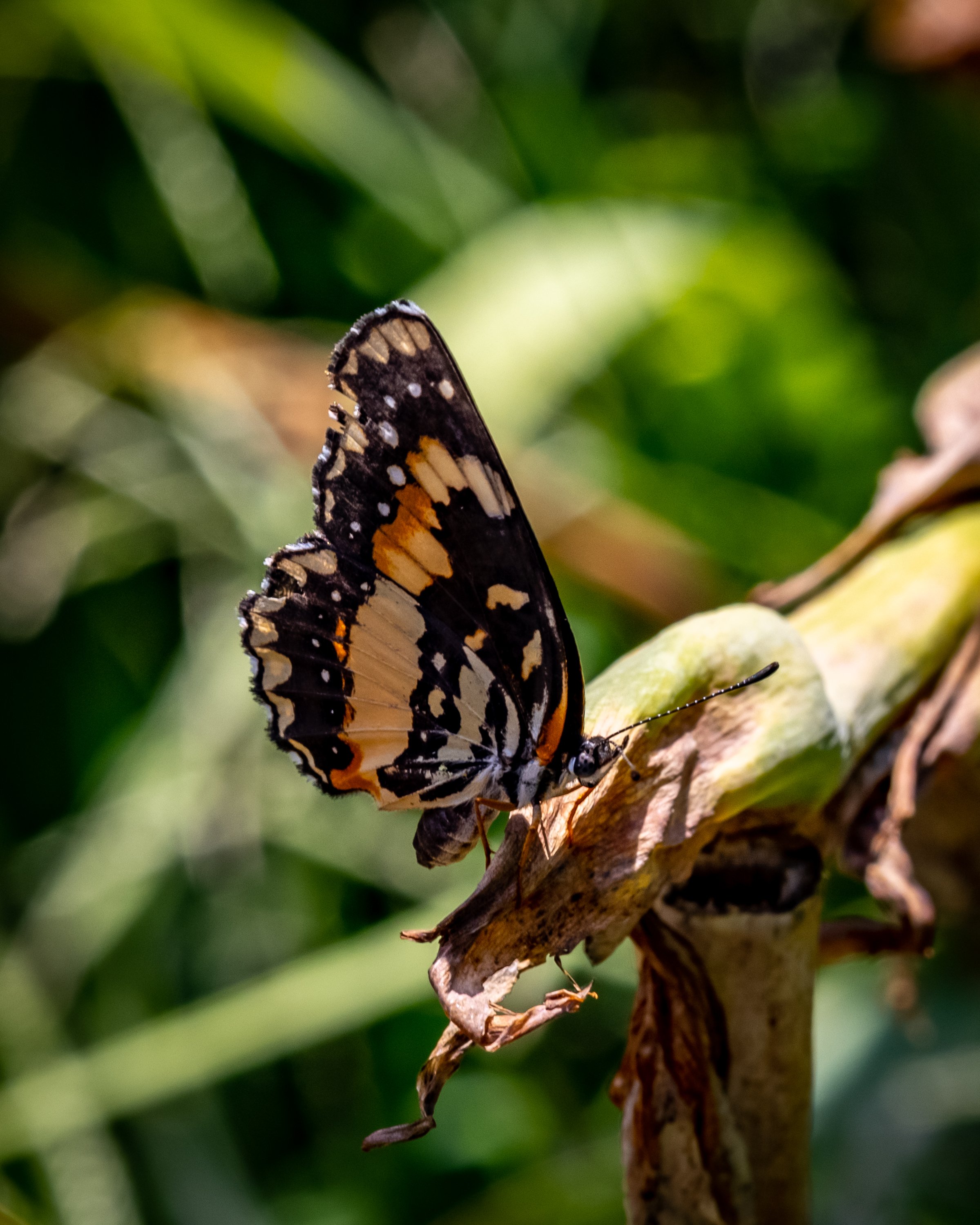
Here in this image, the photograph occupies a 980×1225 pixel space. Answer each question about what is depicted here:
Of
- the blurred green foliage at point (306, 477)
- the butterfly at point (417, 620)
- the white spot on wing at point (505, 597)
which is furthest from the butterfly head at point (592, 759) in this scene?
the blurred green foliage at point (306, 477)

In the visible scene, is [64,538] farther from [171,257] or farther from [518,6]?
[518,6]

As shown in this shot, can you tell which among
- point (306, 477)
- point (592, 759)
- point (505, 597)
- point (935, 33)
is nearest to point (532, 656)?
point (505, 597)

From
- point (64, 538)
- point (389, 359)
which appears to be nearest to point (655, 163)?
point (64, 538)

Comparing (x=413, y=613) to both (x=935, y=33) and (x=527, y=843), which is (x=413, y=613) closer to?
(x=527, y=843)

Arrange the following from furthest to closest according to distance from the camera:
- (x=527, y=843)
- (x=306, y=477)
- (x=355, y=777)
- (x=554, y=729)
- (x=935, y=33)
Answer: (x=306, y=477) → (x=935, y=33) → (x=355, y=777) → (x=554, y=729) → (x=527, y=843)

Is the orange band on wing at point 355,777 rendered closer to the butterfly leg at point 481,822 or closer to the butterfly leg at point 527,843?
the butterfly leg at point 481,822

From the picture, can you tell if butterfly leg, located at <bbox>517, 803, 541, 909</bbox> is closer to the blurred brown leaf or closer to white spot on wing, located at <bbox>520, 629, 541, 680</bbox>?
white spot on wing, located at <bbox>520, 629, 541, 680</bbox>
